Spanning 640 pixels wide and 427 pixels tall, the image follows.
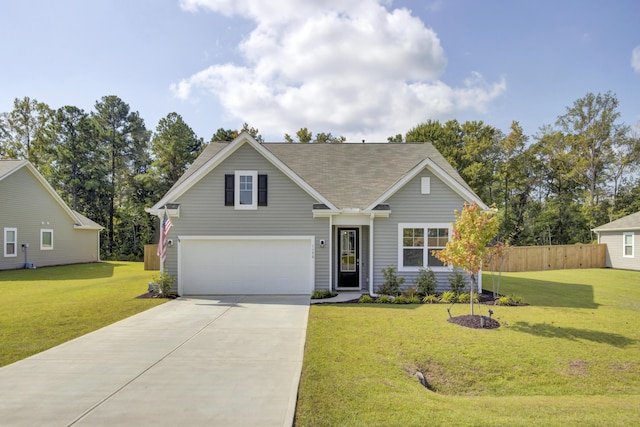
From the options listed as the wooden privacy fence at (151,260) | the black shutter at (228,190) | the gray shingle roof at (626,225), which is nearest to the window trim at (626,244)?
the gray shingle roof at (626,225)

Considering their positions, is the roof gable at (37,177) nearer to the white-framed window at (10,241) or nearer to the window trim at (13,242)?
the window trim at (13,242)

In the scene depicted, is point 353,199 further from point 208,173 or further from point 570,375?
point 570,375

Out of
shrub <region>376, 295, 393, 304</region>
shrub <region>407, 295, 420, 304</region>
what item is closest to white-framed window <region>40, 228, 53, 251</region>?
shrub <region>376, 295, 393, 304</region>

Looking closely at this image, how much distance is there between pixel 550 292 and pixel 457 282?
420 cm

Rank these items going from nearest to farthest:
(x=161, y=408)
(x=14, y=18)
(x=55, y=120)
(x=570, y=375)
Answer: (x=161, y=408)
(x=570, y=375)
(x=14, y=18)
(x=55, y=120)

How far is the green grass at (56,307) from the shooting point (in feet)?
23.7

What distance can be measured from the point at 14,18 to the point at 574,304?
64.5 feet

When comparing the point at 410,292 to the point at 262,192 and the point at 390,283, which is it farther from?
the point at 262,192

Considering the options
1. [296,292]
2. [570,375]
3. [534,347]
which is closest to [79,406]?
[570,375]

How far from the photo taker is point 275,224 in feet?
41.9

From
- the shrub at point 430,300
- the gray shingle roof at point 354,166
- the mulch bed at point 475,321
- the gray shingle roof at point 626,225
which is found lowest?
the shrub at point 430,300

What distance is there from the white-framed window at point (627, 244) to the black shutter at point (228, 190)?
24022 millimetres

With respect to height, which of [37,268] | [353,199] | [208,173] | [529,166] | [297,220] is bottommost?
[37,268]

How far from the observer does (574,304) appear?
1134cm
